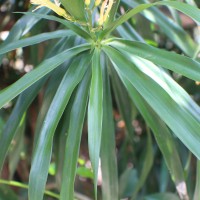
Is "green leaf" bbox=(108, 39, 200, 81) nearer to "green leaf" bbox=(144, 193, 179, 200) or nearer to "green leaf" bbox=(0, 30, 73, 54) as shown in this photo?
"green leaf" bbox=(0, 30, 73, 54)

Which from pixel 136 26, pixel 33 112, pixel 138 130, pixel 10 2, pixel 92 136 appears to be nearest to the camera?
pixel 92 136

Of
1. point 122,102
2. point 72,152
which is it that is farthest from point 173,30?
point 72,152

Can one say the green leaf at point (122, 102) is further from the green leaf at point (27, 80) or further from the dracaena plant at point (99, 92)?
the green leaf at point (27, 80)

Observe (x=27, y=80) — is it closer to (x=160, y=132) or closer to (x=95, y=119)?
(x=95, y=119)

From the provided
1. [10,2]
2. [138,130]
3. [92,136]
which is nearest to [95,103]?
[92,136]

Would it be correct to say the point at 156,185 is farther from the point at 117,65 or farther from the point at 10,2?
the point at 117,65

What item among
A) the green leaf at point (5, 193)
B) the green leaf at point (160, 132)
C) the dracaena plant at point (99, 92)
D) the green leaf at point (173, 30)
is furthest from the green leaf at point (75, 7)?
the green leaf at point (5, 193)
